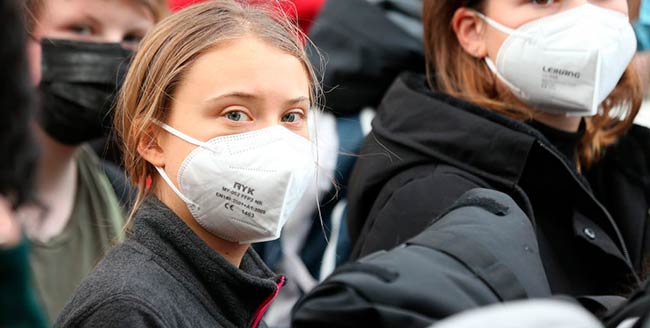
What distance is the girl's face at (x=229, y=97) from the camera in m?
2.65

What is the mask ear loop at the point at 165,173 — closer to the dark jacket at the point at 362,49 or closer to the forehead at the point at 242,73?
the forehead at the point at 242,73

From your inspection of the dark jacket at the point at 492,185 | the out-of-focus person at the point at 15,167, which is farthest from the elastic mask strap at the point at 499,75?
the out-of-focus person at the point at 15,167

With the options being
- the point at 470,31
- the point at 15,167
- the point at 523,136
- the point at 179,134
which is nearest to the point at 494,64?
the point at 470,31

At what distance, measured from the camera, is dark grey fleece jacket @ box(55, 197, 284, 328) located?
7.63ft

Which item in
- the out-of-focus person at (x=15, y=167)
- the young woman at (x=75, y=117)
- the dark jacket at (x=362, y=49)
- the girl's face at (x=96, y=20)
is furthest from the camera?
the dark jacket at (x=362, y=49)

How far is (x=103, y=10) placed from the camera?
400 centimetres

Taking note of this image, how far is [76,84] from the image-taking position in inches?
154

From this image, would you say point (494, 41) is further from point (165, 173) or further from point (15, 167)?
point (15, 167)

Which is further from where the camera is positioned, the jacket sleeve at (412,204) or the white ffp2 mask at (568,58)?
the white ffp2 mask at (568,58)

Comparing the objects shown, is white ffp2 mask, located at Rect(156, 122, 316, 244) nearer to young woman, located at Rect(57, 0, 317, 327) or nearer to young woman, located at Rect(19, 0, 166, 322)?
young woman, located at Rect(57, 0, 317, 327)

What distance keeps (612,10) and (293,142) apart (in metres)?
1.24

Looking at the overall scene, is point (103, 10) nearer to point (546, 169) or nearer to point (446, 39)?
point (446, 39)

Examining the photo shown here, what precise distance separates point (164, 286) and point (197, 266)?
0.39 ft

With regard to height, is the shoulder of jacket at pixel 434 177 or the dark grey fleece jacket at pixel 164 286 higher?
the dark grey fleece jacket at pixel 164 286
